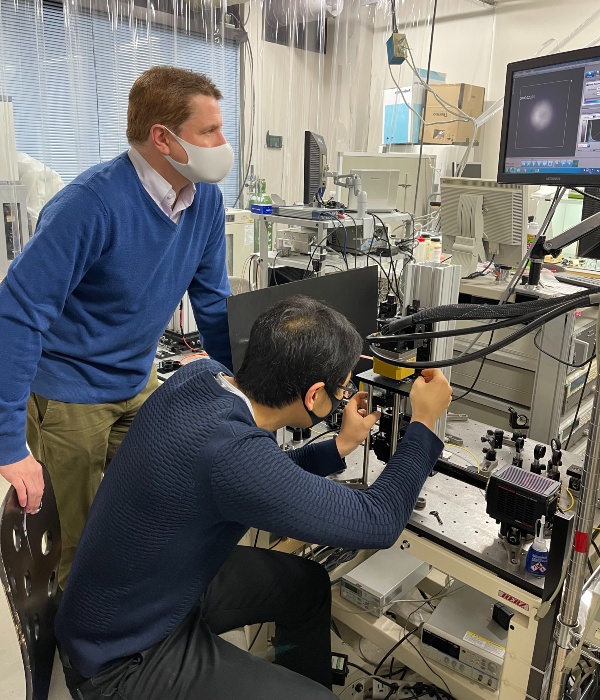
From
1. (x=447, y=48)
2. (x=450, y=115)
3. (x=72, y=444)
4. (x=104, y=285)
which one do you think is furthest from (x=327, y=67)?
(x=72, y=444)

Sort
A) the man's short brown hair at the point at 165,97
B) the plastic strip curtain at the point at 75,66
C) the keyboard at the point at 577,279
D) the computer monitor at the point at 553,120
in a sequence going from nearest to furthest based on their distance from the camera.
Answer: the man's short brown hair at the point at 165,97 → the computer monitor at the point at 553,120 → the keyboard at the point at 577,279 → the plastic strip curtain at the point at 75,66

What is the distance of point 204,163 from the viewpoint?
1476mm

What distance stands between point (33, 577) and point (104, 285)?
682mm

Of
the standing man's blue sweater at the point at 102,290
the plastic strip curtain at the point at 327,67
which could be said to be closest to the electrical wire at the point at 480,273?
the standing man's blue sweater at the point at 102,290

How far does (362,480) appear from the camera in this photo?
1.45 metres

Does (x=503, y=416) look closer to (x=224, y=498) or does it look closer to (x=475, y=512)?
(x=475, y=512)

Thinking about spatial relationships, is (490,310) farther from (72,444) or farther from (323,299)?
(72,444)

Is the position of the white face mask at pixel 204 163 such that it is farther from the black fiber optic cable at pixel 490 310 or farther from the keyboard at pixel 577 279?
the keyboard at pixel 577 279

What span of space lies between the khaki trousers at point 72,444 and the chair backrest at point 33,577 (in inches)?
13.4

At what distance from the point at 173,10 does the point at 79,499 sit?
2.95 m

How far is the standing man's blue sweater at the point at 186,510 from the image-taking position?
0.96 meters

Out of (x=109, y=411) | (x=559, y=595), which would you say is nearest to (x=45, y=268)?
(x=109, y=411)

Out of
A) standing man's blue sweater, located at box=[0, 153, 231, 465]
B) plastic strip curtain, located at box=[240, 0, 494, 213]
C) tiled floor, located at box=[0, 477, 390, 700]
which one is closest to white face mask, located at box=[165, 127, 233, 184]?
standing man's blue sweater, located at box=[0, 153, 231, 465]

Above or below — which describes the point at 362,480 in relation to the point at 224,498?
below
